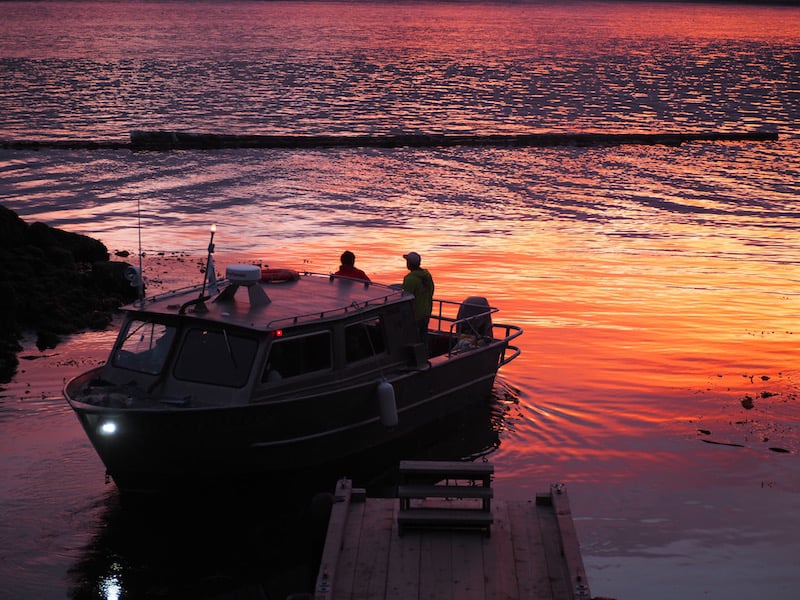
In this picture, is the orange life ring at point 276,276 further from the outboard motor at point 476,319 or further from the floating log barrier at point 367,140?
the floating log barrier at point 367,140

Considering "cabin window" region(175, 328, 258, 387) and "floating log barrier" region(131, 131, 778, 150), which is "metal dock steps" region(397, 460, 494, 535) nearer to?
"cabin window" region(175, 328, 258, 387)

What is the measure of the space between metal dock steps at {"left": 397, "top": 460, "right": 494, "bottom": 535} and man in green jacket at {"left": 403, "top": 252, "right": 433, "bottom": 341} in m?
5.97

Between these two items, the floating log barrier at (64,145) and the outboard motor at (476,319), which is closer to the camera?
the outboard motor at (476,319)

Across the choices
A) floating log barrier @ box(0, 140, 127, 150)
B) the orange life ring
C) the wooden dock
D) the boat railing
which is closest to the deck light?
the wooden dock

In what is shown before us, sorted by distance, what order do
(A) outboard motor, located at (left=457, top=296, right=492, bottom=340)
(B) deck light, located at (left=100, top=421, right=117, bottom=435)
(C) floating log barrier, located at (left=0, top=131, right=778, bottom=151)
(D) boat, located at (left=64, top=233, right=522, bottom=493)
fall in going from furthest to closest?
(C) floating log barrier, located at (left=0, top=131, right=778, bottom=151)
(A) outboard motor, located at (left=457, top=296, right=492, bottom=340)
(D) boat, located at (left=64, top=233, right=522, bottom=493)
(B) deck light, located at (left=100, top=421, right=117, bottom=435)

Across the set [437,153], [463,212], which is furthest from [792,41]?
[463,212]

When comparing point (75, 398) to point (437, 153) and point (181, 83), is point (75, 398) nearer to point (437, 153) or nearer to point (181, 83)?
point (437, 153)

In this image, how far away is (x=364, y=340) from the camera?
17.3m

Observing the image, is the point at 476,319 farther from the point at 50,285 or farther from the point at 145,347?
the point at 50,285

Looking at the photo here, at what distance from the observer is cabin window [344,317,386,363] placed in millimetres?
16938

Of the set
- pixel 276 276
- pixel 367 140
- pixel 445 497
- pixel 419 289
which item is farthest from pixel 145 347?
pixel 367 140

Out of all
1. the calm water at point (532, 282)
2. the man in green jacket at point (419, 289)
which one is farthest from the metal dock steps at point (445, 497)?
the man in green jacket at point (419, 289)

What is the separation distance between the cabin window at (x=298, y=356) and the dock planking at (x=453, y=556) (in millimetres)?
2442

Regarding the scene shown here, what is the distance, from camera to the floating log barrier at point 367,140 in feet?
174
